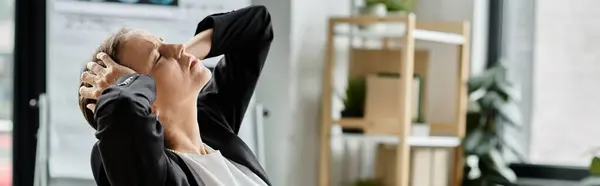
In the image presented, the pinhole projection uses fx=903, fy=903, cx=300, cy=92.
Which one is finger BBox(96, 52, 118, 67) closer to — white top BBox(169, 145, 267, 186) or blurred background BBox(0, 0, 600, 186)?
white top BBox(169, 145, 267, 186)

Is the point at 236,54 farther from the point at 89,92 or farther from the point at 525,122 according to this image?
the point at 525,122

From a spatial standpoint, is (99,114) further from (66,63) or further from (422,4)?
(422,4)

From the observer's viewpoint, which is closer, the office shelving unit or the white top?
the white top

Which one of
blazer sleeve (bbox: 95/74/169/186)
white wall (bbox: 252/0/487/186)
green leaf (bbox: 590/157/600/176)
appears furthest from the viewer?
white wall (bbox: 252/0/487/186)

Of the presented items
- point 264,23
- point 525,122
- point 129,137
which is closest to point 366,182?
point 525,122

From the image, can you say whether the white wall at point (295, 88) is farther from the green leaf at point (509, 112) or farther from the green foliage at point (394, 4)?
the green leaf at point (509, 112)

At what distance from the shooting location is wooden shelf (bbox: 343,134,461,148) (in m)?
3.20

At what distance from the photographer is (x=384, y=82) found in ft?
10.5

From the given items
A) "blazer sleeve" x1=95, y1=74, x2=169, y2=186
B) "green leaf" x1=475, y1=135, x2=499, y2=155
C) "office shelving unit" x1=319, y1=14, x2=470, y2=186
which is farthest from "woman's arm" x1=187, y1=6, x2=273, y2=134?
"green leaf" x1=475, y1=135, x2=499, y2=155

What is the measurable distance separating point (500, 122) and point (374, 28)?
0.68 m

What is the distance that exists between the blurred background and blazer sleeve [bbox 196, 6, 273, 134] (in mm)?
1034

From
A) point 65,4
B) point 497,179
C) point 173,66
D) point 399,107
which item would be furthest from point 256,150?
point 173,66

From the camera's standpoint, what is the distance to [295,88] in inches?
123

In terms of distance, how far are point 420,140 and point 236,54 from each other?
5.26ft
